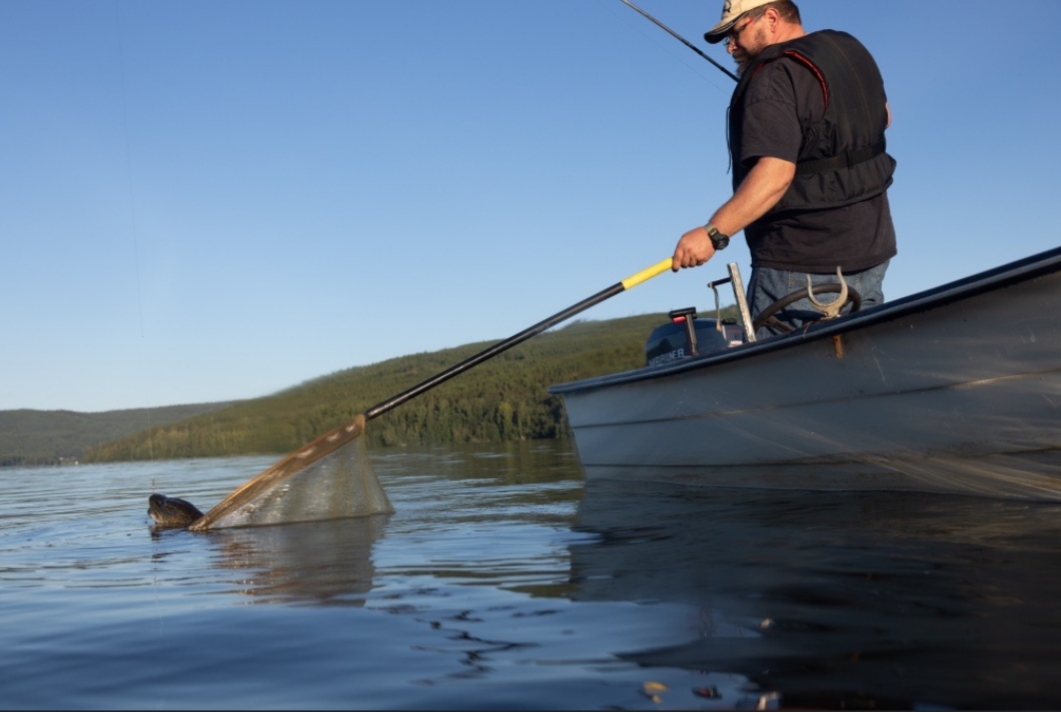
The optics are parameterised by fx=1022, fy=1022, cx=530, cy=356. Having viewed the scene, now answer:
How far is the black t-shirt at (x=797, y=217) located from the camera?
4.77m

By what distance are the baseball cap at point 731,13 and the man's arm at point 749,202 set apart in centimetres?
85

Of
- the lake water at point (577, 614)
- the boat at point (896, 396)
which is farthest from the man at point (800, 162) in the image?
the lake water at point (577, 614)

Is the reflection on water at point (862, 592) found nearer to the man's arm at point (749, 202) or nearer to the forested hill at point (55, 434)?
the man's arm at point (749, 202)

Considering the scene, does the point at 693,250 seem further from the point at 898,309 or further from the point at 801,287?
the point at 898,309

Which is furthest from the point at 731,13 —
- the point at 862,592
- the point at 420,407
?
the point at 420,407

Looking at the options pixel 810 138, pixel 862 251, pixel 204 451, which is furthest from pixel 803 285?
pixel 204 451

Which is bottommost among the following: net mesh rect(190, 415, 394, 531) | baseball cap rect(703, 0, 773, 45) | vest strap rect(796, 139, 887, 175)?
net mesh rect(190, 415, 394, 531)

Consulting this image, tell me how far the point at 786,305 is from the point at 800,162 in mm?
712

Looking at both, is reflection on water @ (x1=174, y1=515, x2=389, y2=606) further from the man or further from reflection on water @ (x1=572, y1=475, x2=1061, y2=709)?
the man

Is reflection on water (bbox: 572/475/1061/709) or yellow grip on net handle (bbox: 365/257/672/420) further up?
yellow grip on net handle (bbox: 365/257/672/420)

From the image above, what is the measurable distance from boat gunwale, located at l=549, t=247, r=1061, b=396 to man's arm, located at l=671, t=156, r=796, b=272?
0.52 m

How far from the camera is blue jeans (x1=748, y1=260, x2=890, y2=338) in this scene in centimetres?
520

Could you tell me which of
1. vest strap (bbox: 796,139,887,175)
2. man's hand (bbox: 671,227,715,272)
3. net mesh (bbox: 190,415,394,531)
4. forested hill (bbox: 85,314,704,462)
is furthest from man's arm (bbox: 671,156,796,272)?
forested hill (bbox: 85,314,704,462)

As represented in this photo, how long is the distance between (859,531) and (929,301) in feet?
3.37
